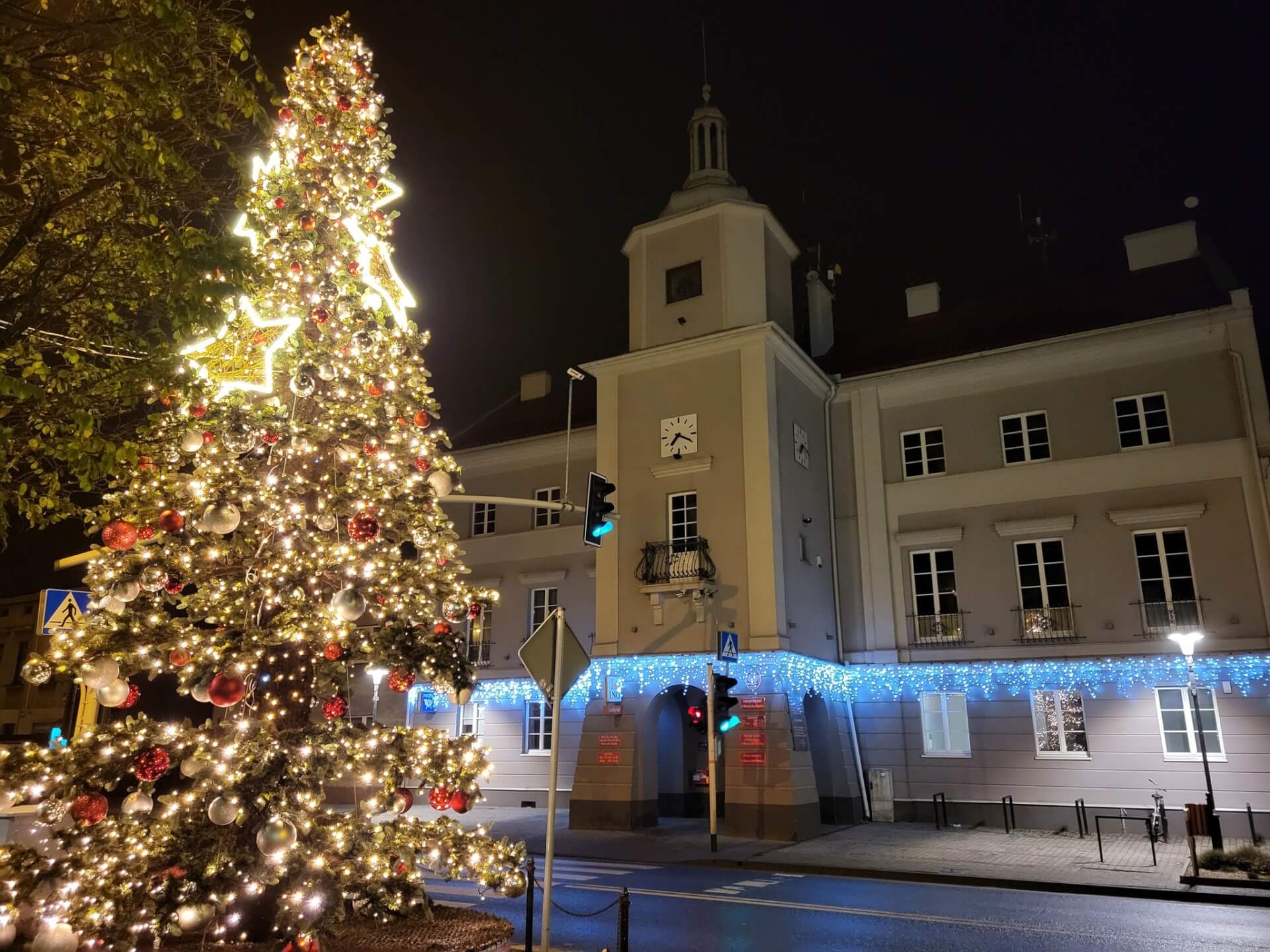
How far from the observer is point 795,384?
2370cm

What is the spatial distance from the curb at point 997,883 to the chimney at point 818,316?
16.9 metres

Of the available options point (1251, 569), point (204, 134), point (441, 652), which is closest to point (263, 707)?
point (441, 652)

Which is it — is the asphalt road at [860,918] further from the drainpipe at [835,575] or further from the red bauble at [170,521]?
the drainpipe at [835,575]

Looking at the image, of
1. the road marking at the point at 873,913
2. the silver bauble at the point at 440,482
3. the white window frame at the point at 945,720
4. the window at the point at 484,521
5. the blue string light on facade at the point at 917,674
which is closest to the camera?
the silver bauble at the point at 440,482

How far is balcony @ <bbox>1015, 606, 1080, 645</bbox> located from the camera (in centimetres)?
2100

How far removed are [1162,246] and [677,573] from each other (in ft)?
53.7

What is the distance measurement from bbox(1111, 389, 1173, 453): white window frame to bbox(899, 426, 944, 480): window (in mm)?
4119

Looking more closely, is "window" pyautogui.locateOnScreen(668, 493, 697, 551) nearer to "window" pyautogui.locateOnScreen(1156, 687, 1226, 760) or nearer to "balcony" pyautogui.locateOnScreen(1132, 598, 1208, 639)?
"balcony" pyautogui.locateOnScreen(1132, 598, 1208, 639)

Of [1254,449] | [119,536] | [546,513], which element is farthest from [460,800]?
[546,513]

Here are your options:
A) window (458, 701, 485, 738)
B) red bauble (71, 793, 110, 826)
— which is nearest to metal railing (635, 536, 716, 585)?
window (458, 701, 485, 738)

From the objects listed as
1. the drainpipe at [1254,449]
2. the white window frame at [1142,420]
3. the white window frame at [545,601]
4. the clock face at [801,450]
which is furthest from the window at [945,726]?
the white window frame at [545,601]

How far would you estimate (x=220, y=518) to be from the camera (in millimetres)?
7266

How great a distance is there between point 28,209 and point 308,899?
23.6 ft

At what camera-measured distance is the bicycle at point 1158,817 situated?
16.1m
